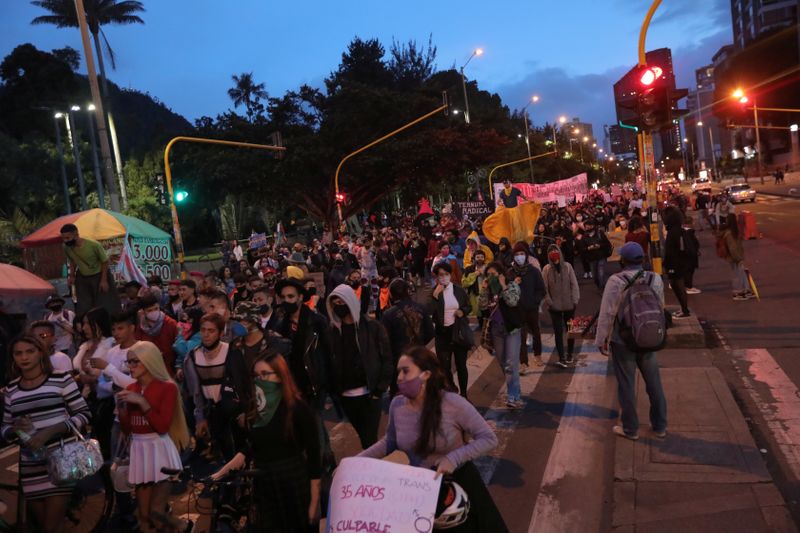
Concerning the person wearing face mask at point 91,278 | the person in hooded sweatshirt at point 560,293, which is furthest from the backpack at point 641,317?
the person wearing face mask at point 91,278

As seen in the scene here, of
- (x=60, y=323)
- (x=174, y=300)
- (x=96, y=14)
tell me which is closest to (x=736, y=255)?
(x=174, y=300)

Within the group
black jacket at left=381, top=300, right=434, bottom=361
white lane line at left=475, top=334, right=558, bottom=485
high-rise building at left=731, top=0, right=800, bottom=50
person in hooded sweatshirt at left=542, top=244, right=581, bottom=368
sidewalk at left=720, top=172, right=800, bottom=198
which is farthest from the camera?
high-rise building at left=731, top=0, right=800, bottom=50

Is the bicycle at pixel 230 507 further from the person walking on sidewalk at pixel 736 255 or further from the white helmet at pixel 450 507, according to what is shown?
the person walking on sidewalk at pixel 736 255

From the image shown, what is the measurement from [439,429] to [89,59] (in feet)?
58.3

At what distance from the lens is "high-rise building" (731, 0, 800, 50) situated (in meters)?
94.4

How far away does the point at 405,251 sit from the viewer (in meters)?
21.2

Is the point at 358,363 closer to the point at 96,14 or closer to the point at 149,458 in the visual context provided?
the point at 149,458

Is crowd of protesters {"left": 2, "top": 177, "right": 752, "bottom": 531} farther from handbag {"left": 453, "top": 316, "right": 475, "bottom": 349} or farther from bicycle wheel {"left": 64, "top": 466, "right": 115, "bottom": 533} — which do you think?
bicycle wheel {"left": 64, "top": 466, "right": 115, "bottom": 533}

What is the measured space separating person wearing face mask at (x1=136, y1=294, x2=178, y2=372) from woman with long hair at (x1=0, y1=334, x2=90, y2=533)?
2386 millimetres

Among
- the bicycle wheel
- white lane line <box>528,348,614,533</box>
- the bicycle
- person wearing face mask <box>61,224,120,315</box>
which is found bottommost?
white lane line <box>528,348,614,533</box>

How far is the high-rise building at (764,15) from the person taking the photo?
94438 mm

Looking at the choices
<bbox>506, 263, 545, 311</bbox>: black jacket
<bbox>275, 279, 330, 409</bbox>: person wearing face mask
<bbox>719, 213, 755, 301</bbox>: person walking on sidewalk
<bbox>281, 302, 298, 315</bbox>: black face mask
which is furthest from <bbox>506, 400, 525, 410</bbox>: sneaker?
<bbox>719, 213, 755, 301</bbox>: person walking on sidewalk

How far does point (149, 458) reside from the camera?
14.6 ft

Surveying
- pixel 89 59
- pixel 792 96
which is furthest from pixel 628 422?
pixel 792 96
